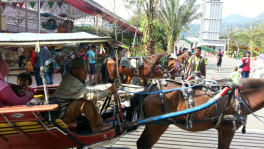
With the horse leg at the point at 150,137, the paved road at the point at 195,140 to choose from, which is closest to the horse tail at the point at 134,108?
the horse leg at the point at 150,137

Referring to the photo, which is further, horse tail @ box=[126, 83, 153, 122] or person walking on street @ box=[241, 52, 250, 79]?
person walking on street @ box=[241, 52, 250, 79]

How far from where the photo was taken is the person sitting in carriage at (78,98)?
8.95 feet

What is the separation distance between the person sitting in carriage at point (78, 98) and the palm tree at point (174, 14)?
48.4ft

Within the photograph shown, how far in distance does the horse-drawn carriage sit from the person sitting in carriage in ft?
0.47

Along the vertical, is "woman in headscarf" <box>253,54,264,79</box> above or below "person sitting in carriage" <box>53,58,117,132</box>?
above

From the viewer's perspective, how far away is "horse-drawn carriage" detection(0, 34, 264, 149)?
2.64 m

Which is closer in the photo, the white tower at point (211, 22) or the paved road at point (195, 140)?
the paved road at point (195, 140)

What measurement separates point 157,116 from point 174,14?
50.8ft

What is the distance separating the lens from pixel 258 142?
3992mm

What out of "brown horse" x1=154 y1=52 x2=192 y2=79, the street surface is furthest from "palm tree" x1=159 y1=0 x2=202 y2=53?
the street surface

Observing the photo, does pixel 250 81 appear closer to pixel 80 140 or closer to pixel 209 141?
pixel 209 141

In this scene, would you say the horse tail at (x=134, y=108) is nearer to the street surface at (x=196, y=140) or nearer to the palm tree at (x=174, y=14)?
the street surface at (x=196, y=140)

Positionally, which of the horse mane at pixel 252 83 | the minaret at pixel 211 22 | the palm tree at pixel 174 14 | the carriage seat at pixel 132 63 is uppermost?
the minaret at pixel 211 22

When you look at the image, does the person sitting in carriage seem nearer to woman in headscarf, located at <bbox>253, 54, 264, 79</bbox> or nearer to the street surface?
the street surface
